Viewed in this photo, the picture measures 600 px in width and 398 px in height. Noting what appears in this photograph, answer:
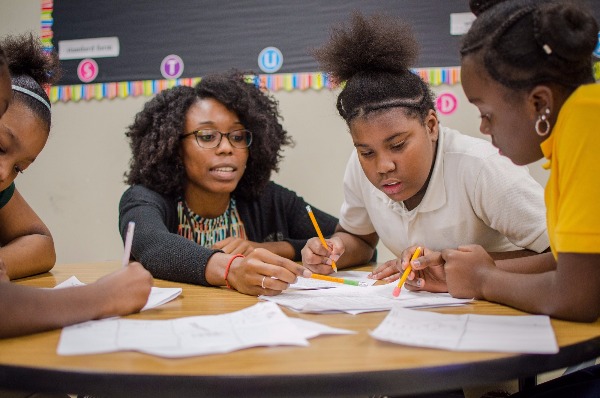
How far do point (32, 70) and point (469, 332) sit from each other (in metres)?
1.33

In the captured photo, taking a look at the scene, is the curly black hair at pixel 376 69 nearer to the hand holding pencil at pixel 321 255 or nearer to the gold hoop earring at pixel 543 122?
the hand holding pencil at pixel 321 255

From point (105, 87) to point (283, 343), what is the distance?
207cm

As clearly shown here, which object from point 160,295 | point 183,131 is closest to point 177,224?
point 183,131

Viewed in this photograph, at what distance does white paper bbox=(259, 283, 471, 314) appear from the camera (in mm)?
1124

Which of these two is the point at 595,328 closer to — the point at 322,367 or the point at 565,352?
the point at 565,352

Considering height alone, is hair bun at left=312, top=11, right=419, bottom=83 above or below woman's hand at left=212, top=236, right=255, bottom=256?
above

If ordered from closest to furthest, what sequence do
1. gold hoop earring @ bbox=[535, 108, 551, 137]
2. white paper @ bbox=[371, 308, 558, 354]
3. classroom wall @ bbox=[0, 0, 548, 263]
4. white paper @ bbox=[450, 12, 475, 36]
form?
white paper @ bbox=[371, 308, 558, 354] → gold hoop earring @ bbox=[535, 108, 551, 137] → white paper @ bbox=[450, 12, 475, 36] → classroom wall @ bbox=[0, 0, 548, 263]

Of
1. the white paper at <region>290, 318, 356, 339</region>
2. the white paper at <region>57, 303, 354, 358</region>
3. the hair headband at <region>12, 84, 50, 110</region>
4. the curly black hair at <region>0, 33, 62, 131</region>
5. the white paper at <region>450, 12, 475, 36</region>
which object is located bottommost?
the white paper at <region>290, 318, 356, 339</region>

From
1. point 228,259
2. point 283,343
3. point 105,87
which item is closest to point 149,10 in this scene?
point 105,87

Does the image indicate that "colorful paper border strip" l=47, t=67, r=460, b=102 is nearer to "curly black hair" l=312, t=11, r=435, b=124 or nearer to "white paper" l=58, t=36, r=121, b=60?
"white paper" l=58, t=36, r=121, b=60

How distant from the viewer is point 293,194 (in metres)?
2.27

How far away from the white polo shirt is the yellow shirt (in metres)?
0.46

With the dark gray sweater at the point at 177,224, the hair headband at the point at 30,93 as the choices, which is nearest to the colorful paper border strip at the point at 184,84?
the dark gray sweater at the point at 177,224

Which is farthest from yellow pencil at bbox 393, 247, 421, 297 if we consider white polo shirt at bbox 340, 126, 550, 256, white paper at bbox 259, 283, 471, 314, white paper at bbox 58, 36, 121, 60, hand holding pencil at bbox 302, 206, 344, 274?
white paper at bbox 58, 36, 121, 60
